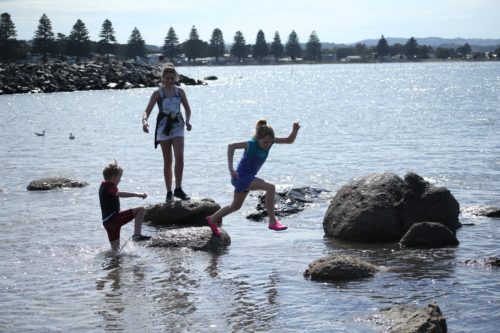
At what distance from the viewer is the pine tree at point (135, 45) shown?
181250 millimetres

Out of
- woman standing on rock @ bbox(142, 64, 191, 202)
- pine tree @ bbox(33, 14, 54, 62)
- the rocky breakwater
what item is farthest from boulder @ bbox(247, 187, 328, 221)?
pine tree @ bbox(33, 14, 54, 62)

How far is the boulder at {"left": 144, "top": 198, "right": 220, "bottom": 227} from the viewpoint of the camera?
38.7ft

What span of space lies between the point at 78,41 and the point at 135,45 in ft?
122

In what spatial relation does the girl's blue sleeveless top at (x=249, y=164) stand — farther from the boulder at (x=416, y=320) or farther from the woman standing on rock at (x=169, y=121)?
the boulder at (x=416, y=320)

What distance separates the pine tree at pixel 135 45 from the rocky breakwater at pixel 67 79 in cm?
8342

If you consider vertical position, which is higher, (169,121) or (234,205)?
(169,121)

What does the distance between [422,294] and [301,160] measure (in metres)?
13.9

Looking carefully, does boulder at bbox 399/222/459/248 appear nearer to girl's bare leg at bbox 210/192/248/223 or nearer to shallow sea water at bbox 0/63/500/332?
shallow sea water at bbox 0/63/500/332

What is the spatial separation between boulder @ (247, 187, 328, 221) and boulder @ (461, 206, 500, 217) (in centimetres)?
269

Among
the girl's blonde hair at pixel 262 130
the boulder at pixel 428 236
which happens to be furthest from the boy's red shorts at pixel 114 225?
the boulder at pixel 428 236

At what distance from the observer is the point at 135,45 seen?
181250 mm

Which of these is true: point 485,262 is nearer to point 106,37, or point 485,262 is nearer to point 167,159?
Answer: point 167,159

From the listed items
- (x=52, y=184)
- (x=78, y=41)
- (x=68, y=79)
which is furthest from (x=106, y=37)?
(x=52, y=184)

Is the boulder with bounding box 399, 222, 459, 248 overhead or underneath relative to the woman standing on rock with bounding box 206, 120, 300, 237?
underneath
